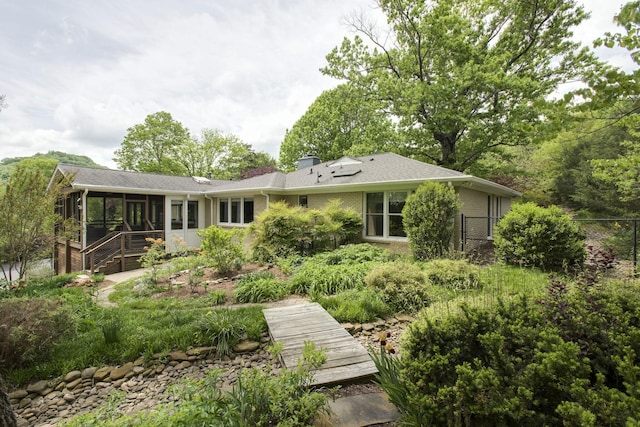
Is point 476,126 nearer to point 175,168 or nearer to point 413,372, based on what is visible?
point 413,372

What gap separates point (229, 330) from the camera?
412 cm

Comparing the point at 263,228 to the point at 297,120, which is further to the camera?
the point at 297,120

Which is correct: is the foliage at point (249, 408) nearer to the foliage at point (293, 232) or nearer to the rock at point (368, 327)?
the rock at point (368, 327)

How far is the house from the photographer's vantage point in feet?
34.3

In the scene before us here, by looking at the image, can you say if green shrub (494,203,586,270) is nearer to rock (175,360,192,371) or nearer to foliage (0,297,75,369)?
rock (175,360,192,371)

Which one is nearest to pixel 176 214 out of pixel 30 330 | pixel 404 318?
pixel 30 330

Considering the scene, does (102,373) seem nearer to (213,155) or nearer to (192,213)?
(192,213)

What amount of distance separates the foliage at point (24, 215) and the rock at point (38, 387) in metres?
6.71

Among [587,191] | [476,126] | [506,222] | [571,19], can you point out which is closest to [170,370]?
[506,222]

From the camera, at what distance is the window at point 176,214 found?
14680 mm

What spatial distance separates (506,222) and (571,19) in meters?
14.4

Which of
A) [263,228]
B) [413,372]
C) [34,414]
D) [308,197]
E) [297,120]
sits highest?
[297,120]

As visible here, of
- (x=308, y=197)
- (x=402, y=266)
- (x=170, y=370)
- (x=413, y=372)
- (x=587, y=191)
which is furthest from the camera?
(x=587, y=191)

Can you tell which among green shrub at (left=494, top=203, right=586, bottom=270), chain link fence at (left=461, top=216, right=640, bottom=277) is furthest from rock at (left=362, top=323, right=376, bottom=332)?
chain link fence at (left=461, top=216, right=640, bottom=277)
